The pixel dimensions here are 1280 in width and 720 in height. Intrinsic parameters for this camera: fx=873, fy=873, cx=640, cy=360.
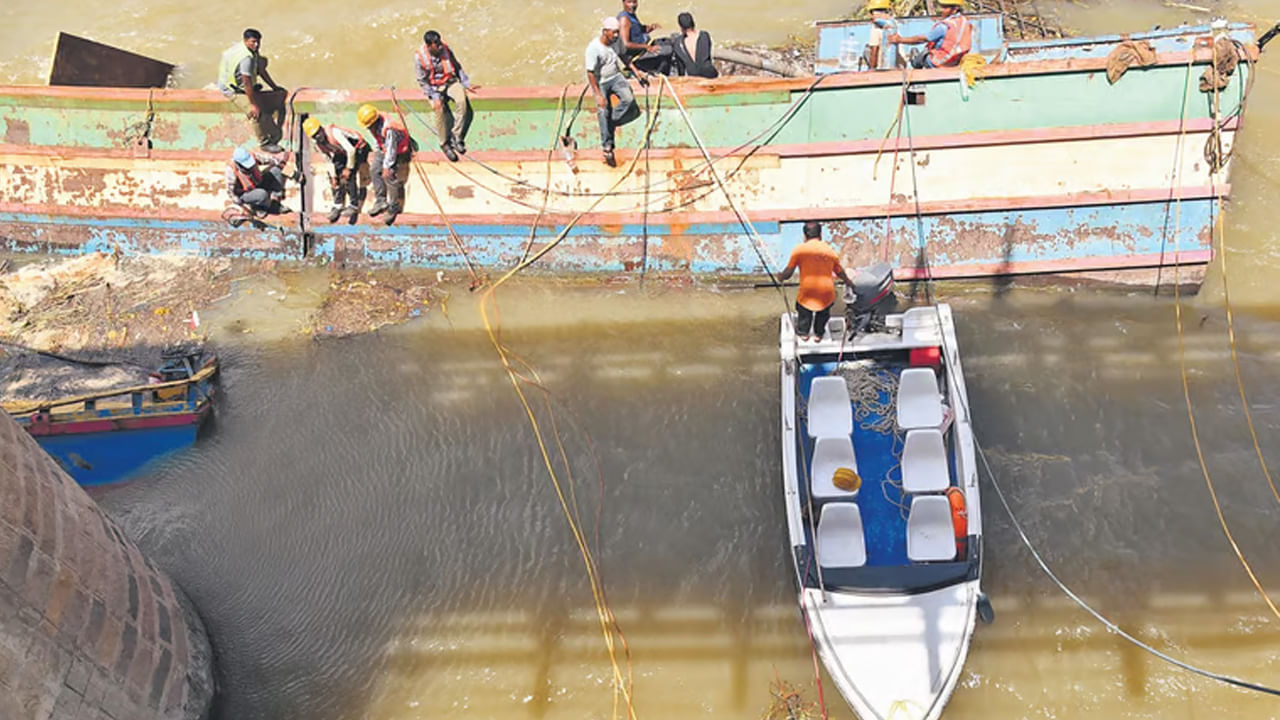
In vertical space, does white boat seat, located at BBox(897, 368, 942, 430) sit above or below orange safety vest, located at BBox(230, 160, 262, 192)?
below

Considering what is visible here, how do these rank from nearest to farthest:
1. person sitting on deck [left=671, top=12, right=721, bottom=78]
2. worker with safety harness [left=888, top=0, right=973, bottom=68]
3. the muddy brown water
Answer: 1. the muddy brown water
2. worker with safety harness [left=888, top=0, right=973, bottom=68]
3. person sitting on deck [left=671, top=12, right=721, bottom=78]

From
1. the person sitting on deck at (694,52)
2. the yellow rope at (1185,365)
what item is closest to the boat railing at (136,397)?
the person sitting on deck at (694,52)

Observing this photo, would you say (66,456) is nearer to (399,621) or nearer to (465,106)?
(399,621)

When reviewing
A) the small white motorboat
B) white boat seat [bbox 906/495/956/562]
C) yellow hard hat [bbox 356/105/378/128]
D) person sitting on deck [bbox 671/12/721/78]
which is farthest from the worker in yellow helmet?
yellow hard hat [bbox 356/105/378/128]

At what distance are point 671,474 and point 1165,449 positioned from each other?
4859mm

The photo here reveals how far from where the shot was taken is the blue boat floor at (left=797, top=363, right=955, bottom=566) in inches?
307

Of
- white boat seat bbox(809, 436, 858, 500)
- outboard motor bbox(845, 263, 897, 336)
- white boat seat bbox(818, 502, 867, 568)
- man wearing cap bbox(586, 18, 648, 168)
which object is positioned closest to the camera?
white boat seat bbox(818, 502, 867, 568)

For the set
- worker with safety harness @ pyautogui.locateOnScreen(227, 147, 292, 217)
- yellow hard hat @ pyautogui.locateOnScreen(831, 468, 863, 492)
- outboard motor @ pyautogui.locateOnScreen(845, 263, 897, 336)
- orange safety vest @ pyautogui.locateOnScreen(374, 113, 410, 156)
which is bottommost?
yellow hard hat @ pyautogui.locateOnScreen(831, 468, 863, 492)

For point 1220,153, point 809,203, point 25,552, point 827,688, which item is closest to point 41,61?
point 25,552

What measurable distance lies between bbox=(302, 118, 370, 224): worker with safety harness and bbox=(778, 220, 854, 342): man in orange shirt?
5.35m

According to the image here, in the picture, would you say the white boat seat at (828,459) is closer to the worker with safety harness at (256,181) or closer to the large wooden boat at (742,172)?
the large wooden boat at (742,172)

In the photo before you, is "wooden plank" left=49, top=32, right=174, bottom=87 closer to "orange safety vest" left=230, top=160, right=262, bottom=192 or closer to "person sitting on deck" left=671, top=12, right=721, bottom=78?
"orange safety vest" left=230, top=160, right=262, bottom=192

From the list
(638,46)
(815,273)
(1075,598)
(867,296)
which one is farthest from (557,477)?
(638,46)

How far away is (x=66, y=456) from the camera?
8992 mm
